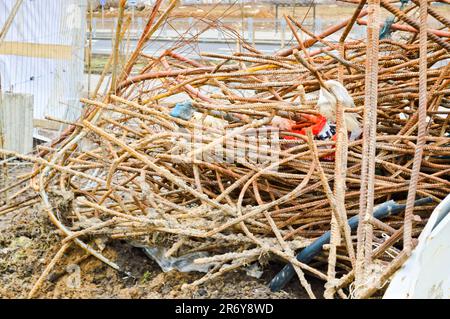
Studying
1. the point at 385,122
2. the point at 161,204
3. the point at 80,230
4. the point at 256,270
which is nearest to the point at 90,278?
the point at 80,230

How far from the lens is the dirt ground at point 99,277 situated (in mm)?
2697

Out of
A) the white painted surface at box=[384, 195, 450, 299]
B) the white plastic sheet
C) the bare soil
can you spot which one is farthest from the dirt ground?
the white plastic sheet

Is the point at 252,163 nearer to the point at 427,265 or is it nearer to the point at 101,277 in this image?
the point at 101,277

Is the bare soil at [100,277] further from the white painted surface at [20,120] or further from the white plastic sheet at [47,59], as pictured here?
the white plastic sheet at [47,59]

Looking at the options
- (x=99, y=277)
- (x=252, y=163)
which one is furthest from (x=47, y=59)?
(x=252, y=163)

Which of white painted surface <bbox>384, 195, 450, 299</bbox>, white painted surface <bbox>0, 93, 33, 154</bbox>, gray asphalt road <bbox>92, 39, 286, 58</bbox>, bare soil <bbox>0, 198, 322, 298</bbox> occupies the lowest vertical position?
bare soil <bbox>0, 198, 322, 298</bbox>

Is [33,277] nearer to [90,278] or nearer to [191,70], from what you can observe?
[90,278]

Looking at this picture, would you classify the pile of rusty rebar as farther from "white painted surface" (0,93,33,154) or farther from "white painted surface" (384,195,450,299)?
"white painted surface" (0,93,33,154)

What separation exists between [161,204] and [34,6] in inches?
194

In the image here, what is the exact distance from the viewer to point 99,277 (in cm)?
298

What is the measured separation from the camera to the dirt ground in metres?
2.70

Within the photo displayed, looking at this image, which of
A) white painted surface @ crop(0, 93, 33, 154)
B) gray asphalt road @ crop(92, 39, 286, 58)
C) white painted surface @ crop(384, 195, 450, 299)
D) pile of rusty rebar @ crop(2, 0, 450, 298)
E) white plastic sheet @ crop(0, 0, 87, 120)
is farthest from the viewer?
white plastic sheet @ crop(0, 0, 87, 120)

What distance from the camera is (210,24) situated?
11.2 feet

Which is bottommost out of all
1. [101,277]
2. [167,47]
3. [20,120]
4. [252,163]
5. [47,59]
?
[101,277]
